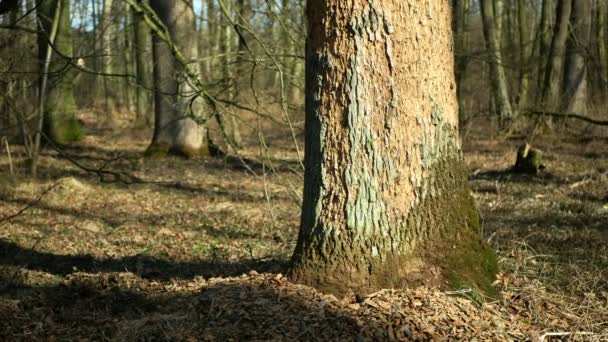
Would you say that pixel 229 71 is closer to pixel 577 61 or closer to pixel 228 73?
pixel 228 73

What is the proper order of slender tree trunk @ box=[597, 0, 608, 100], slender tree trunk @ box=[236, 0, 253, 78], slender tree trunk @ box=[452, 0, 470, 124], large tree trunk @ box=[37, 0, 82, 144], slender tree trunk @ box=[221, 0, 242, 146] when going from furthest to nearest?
slender tree trunk @ box=[597, 0, 608, 100], large tree trunk @ box=[37, 0, 82, 144], slender tree trunk @ box=[452, 0, 470, 124], slender tree trunk @ box=[221, 0, 242, 146], slender tree trunk @ box=[236, 0, 253, 78]

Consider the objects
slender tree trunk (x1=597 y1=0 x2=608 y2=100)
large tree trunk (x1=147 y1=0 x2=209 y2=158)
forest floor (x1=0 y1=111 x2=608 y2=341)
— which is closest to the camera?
forest floor (x1=0 y1=111 x2=608 y2=341)

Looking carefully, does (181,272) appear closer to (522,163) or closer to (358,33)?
(358,33)

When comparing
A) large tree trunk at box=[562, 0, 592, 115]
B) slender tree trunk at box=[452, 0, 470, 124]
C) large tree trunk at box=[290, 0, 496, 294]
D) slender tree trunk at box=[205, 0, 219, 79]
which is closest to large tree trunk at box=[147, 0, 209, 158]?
slender tree trunk at box=[205, 0, 219, 79]

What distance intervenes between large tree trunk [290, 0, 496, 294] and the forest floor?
0.61 feet

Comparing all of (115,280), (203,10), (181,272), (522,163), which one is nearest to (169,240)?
(181,272)

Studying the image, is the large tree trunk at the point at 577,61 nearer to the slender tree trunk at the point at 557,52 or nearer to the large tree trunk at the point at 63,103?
the slender tree trunk at the point at 557,52

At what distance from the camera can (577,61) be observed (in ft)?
50.5

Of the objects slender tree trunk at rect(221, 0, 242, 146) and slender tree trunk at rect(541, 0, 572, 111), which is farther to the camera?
slender tree trunk at rect(541, 0, 572, 111)

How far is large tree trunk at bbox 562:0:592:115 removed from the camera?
14.8 metres

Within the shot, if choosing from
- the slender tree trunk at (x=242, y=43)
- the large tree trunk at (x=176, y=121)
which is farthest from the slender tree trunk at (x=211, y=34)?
the slender tree trunk at (x=242, y=43)

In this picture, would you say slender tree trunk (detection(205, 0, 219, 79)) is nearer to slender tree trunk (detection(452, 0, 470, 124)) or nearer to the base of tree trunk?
slender tree trunk (detection(452, 0, 470, 124))

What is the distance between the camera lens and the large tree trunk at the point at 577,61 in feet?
48.6

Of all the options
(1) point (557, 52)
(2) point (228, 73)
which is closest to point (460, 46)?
(1) point (557, 52)
